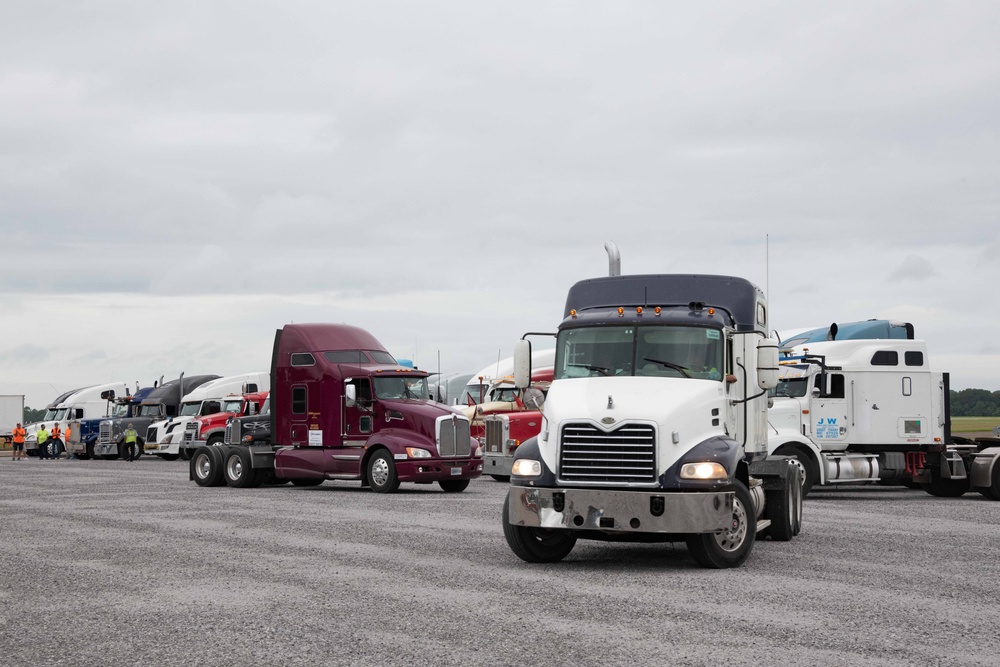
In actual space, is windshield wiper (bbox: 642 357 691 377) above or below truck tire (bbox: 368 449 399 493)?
above

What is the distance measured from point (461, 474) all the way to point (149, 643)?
54.8 ft

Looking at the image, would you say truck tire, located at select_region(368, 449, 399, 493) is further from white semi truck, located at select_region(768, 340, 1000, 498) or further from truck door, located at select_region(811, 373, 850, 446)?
truck door, located at select_region(811, 373, 850, 446)

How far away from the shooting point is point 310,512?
19.7m

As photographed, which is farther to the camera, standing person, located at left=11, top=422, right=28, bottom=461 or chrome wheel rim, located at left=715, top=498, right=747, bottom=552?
standing person, located at left=11, top=422, right=28, bottom=461

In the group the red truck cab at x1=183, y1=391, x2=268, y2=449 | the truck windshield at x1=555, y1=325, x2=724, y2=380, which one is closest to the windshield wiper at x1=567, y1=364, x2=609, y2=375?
the truck windshield at x1=555, y1=325, x2=724, y2=380

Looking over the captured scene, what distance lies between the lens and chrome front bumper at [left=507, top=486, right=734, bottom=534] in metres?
11.9

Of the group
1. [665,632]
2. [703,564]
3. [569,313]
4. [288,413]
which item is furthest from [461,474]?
[665,632]

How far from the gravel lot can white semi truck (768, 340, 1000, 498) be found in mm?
5048

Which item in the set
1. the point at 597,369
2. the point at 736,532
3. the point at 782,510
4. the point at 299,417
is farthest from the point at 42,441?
the point at 736,532

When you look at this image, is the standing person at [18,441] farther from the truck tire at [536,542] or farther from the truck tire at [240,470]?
the truck tire at [536,542]

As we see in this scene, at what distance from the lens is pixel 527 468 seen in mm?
12648

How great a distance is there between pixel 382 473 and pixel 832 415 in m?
8.97

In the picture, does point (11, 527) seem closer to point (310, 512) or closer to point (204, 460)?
point (310, 512)

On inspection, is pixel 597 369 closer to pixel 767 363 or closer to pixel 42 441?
pixel 767 363
